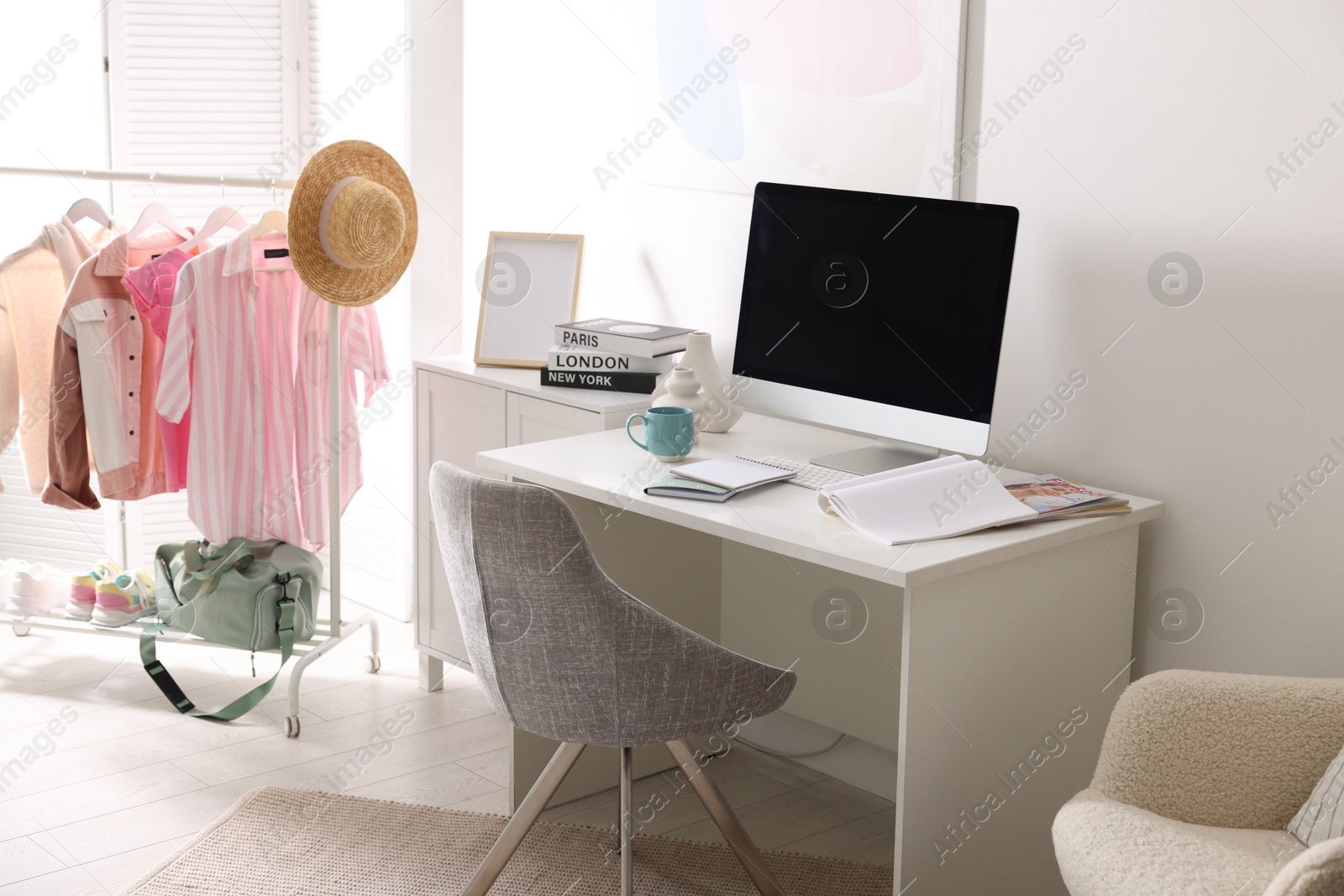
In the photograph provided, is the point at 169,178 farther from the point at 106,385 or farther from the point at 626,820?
the point at 626,820

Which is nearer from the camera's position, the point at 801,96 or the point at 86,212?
the point at 801,96

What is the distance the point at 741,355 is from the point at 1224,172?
0.90 m

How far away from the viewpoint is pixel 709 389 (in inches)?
100

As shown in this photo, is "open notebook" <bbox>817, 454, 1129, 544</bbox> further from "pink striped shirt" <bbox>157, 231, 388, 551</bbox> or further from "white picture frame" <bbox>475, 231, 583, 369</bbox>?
"pink striped shirt" <bbox>157, 231, 388, 551</bbox>

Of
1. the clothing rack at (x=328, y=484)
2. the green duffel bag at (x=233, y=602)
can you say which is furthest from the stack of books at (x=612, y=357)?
the green duffel bag at (x=233, y=602)

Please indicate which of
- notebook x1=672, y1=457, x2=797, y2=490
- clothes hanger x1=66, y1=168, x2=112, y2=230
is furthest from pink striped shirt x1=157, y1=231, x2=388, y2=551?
notebook x1=672, y1=457, x2=797, y2=490

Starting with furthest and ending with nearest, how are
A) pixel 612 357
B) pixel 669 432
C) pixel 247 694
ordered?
pixel 247 694 < pixel 612 357 < pixel 669 432

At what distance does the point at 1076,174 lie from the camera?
7.30 feet

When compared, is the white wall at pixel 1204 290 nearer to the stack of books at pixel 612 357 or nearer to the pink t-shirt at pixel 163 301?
the stack of books at pixel 612 357

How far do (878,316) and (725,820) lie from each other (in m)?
0.88

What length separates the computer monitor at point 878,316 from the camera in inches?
84.4

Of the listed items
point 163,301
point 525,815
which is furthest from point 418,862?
point 163,301

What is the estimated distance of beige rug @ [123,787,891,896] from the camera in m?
2.36

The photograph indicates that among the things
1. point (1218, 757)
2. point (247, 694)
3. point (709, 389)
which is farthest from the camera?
point (247, 694)
